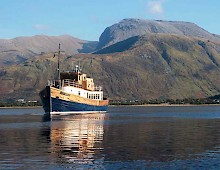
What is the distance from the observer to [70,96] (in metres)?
154

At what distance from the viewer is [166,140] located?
6475cm

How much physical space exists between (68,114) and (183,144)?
99.0m

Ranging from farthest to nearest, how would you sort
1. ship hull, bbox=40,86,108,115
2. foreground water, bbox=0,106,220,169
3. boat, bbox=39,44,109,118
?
boat, bbox=39,44,109,118 → ship hull, bbox=40,86,108,115 → foreground water, bbox=0,106,220,169

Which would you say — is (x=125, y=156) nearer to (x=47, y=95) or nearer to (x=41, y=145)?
(x=41, y=145)

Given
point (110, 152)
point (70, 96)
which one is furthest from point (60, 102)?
point (110, 152)

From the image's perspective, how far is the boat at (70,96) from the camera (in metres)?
150

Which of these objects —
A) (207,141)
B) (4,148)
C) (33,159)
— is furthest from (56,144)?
(207,141)

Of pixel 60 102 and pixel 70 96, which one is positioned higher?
pixel 70 96

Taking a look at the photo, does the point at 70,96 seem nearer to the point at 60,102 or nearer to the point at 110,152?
the point at 60,102

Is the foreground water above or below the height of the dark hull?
below

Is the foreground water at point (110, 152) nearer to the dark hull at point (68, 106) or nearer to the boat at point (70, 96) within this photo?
the boat at point (70, 96)

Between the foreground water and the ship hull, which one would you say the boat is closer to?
the ship hull

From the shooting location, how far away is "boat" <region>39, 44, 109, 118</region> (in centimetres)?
15000

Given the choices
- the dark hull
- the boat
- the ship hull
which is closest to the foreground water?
the ship hull
